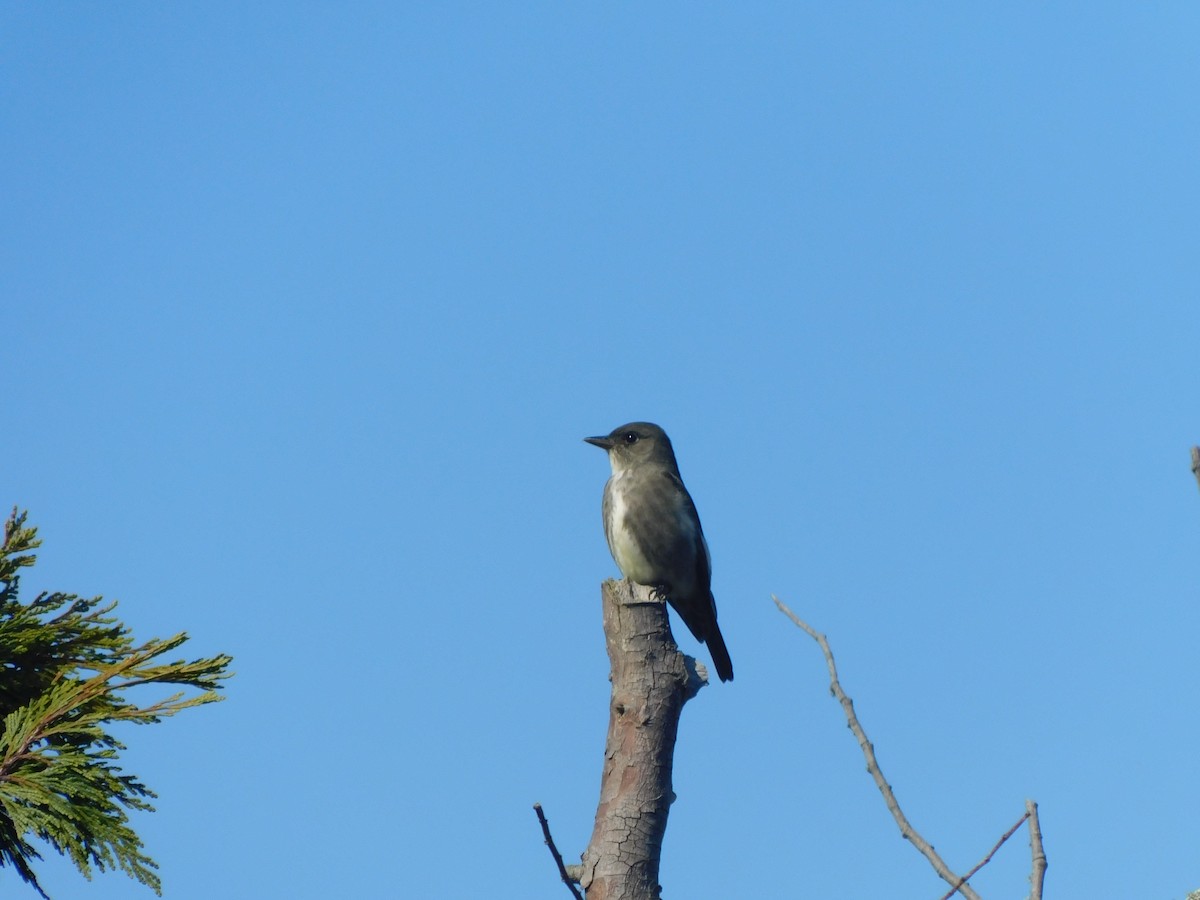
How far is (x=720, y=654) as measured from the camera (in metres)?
9.25

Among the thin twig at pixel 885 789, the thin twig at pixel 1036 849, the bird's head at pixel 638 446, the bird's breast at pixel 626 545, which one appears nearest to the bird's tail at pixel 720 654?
the bird's breast at pixel 626 545

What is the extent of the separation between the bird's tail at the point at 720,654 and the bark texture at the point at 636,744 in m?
4.50

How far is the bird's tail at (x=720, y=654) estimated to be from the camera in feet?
30.4

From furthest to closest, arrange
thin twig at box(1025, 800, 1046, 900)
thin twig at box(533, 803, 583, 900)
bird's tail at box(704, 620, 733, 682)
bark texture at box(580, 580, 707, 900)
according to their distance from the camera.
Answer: bird's tail at box(704, 620, 733, 682) → bark texture at box(580, 580, 707, 900) → thin twig at box(533, 803, 583, 900) → thin twig at box(1025, 800, 1046, 900)

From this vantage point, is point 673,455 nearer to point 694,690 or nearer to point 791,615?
point 694,690

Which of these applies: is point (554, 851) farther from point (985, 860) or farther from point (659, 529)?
point (659, 529)

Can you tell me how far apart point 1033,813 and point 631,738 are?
2051mm

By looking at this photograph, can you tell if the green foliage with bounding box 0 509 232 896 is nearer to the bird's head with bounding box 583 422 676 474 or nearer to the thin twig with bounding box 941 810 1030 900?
the thin twig with bounding box 941 810 1030 900

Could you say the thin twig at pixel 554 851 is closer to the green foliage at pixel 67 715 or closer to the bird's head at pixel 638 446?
the green foliage at pixel 67 715

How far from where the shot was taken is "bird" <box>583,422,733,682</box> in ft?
28.5

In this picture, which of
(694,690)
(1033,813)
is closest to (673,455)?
(694,690)

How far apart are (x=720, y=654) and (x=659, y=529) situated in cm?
117

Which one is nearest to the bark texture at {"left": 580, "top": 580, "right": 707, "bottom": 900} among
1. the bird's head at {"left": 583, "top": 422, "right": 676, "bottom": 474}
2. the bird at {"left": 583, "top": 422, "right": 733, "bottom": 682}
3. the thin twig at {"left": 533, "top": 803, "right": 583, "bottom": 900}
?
the thin twig at {"left": 533, "top": 803, "right": 583, "bottom": 900}

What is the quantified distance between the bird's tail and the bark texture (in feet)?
14.7
